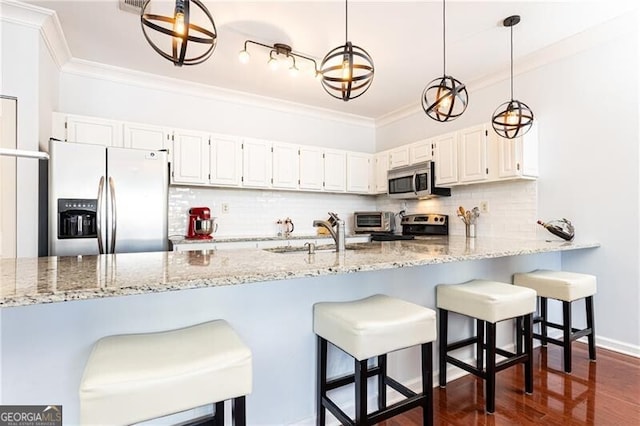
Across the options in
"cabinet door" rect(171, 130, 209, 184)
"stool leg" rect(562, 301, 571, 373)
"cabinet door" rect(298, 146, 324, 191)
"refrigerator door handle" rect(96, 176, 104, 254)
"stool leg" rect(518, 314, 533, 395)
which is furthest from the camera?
"cabinet door" rect(298, 146, 324, 191)

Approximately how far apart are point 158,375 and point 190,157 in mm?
2979

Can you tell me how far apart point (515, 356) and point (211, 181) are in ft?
10.4

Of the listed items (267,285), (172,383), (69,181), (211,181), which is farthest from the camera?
(211,181)

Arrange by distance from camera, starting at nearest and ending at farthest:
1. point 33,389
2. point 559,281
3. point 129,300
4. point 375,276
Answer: point 33,389 → point 129,300 → point 375,276 → point 559,281

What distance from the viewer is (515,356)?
2.00m

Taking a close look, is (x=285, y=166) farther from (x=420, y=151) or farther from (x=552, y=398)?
(x=552, y=398)

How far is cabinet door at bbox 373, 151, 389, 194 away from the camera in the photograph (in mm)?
4578

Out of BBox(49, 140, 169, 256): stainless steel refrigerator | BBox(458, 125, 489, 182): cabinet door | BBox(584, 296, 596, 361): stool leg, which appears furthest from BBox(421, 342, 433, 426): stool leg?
BBox(458, 125, 489, 182): cabinet door

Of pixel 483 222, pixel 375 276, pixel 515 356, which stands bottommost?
pixel 515 356

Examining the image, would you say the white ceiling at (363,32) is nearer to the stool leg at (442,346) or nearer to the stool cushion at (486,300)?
the stool cushion at (486,300)

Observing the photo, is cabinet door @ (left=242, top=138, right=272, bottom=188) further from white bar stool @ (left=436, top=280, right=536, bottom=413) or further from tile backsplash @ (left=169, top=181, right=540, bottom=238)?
white bar stool @ (left=436, top=280, right=536, bottom=413)

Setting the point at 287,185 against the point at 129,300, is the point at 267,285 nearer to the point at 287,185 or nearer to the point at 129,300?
the point at 129,300

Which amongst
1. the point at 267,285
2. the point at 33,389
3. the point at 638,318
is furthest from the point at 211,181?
the point at 638,318

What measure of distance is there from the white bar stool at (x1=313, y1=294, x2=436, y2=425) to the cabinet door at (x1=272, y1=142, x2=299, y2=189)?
2.59 meters
